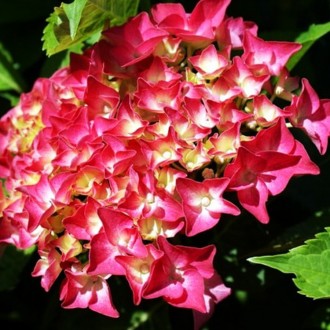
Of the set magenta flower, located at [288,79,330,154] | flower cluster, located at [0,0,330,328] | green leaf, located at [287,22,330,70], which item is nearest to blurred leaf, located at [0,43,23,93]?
flower cluster, located at [0,0,330,328]

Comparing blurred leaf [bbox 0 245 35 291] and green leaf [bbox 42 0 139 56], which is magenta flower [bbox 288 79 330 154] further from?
blurred leaf [bbox 0 245 35 291]

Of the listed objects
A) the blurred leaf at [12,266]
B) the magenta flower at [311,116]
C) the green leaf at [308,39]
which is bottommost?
the blurred leaf at [12,266]

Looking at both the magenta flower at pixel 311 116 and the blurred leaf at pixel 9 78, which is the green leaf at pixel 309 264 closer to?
the magenta flower at pixel 311 116

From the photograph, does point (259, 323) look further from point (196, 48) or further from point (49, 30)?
point (49, 30)

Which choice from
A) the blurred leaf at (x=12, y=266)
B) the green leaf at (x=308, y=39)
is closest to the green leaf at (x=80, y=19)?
the green leaf at (x=308, y=39)

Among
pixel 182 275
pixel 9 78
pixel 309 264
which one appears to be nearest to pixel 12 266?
pixel 9 78
